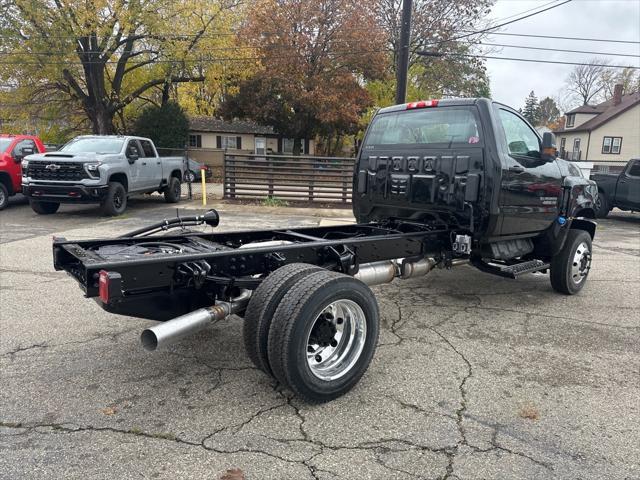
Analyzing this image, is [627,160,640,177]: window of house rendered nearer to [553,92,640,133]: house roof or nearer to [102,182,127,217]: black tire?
[102,182,127,217]: black tire

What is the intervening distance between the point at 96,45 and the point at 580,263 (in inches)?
950

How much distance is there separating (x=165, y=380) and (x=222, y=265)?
0.97 meters

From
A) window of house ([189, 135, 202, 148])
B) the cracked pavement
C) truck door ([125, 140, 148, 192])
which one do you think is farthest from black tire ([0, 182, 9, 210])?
window of house ([189, 135, 202, 148])

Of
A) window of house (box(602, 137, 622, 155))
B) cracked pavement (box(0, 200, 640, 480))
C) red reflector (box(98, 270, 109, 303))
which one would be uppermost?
window of house (box(602, 137, 622, 155))

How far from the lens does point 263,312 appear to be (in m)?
3.21

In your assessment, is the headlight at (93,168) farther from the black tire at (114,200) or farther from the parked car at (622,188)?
the parked car at (622,188)

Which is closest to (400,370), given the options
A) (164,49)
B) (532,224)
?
(532,224)

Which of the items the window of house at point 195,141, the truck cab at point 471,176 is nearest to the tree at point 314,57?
the window of house at point 195,141

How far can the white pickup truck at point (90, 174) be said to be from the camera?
1154 cm

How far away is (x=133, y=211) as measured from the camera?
13.8 meters

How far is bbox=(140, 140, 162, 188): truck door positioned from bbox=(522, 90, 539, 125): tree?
8679 centimetres

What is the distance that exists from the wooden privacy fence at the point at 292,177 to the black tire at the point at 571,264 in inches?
401

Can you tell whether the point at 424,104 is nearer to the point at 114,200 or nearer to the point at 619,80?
the point at 114,200

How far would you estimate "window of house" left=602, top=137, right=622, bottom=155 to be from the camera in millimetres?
44156
